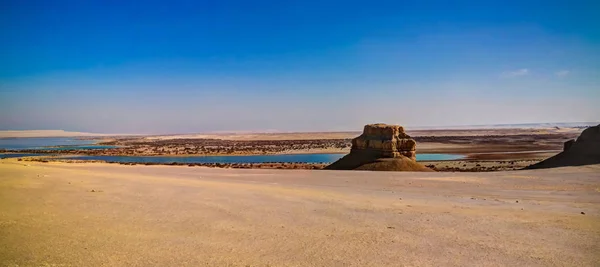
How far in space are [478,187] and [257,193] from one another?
445 inches

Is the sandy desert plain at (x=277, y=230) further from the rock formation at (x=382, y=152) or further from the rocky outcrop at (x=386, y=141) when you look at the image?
the rocky outcrop at (x=386, y=141)

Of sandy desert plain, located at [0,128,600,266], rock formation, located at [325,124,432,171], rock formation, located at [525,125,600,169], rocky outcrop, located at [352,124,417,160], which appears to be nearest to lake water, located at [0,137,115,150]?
rock formation, located at [325,124,432,171]

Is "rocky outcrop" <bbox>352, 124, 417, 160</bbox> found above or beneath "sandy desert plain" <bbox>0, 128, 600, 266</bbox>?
above

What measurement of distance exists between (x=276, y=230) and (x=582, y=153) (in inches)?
1251

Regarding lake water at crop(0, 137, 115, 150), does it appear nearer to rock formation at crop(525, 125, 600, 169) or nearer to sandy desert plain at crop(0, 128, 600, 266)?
rock formation at crop(525, 125, 600, 169)

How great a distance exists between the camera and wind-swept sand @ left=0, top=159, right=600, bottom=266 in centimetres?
586

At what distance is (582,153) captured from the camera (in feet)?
97.9

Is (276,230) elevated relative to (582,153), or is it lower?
lower

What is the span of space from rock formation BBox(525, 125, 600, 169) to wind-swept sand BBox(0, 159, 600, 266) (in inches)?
780

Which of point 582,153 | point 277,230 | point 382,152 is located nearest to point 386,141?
point 382,152

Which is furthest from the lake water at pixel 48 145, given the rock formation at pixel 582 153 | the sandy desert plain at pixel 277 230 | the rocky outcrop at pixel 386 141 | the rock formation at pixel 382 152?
the sandy desert plain at pixel 277 230

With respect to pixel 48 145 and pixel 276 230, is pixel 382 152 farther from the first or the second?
pixel 48 145

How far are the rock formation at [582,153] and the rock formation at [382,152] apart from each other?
32.8 feet

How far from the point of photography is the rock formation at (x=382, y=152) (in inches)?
1261
